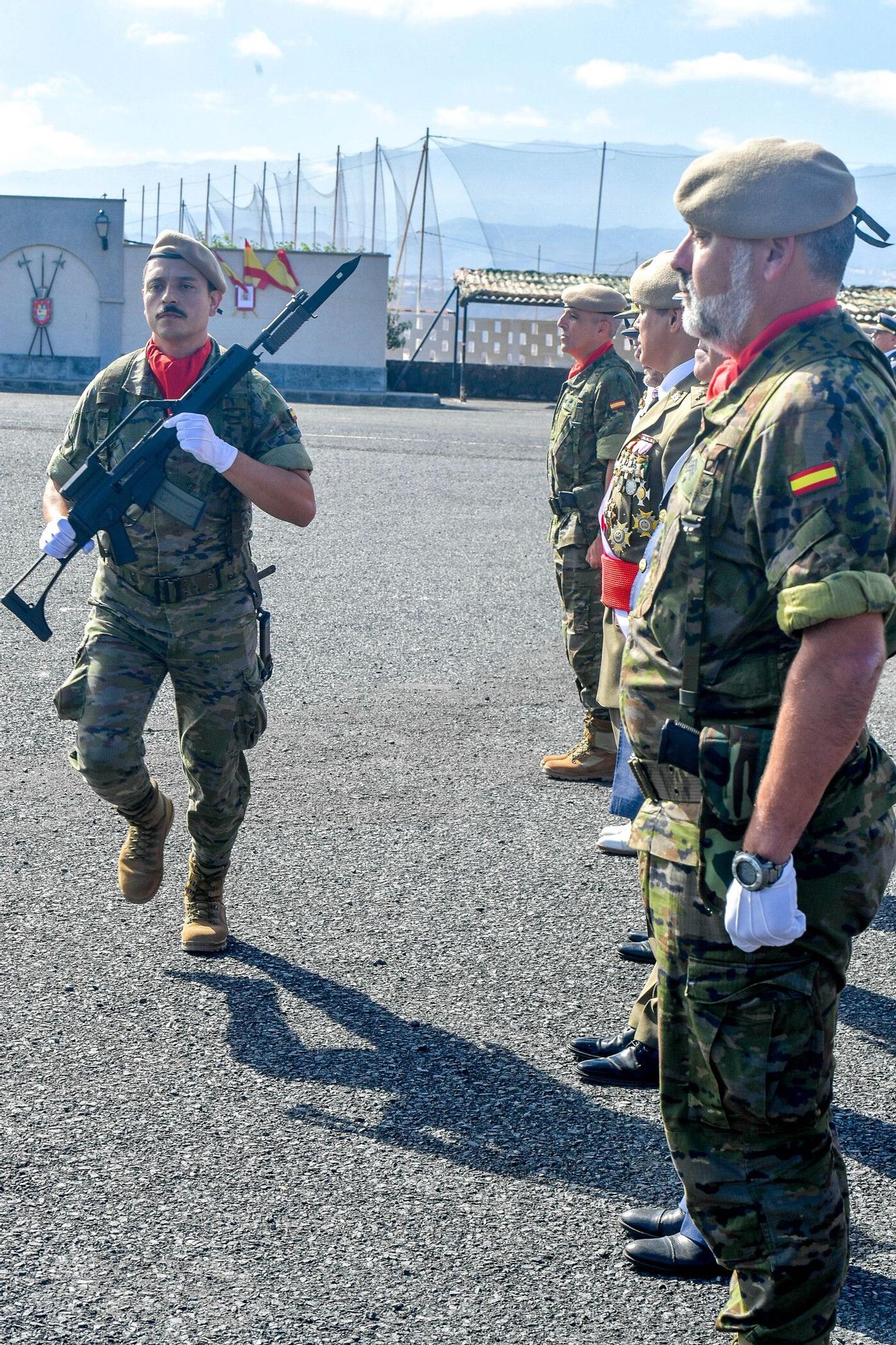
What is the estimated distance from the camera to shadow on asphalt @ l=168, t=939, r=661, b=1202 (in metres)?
3.21

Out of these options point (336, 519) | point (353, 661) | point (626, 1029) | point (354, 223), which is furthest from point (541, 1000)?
point (354, 223)

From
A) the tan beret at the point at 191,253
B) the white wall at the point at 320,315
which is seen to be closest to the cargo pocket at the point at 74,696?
the tan beret at the point at 191,253

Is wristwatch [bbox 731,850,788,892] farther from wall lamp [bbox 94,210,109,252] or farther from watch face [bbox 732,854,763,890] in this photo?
wall lamp [bbox 94,210,109,252]

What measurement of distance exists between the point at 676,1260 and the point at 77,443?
309 cm

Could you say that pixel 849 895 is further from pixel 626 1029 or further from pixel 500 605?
pixel 500 605

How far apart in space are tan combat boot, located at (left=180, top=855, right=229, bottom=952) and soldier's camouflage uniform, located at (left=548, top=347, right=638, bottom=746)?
235 cm

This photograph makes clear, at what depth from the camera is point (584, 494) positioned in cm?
605

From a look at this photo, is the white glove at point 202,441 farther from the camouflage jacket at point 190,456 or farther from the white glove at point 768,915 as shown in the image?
the white glove at point 768,915

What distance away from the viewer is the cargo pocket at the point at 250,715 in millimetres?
4230

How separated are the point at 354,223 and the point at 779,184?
2573 inches

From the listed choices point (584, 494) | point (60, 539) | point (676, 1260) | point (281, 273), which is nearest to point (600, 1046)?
point (676, 1260)

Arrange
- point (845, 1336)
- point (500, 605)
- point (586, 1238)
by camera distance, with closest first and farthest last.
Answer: point (845, 1336) → point (586, 1238) → point (500, 605)

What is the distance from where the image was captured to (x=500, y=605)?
9.63m

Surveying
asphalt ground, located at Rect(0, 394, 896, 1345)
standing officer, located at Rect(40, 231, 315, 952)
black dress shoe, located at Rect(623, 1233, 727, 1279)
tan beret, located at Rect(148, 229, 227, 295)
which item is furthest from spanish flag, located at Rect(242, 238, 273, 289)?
black dress shoe, located at Rect(623, 1233, 727, 1279)
